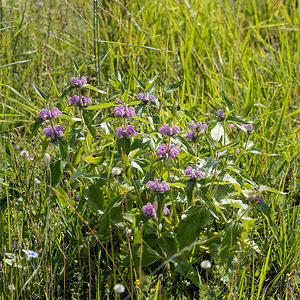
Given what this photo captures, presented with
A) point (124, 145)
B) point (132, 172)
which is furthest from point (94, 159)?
point (132, 172)

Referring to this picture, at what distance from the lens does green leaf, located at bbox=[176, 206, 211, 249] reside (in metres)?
1.74

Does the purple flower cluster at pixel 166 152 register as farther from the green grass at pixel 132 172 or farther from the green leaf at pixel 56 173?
the green leaf at pixel 56 173

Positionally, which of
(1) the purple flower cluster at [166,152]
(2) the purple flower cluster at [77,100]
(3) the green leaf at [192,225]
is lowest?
(3) the green leaf at [192,225]

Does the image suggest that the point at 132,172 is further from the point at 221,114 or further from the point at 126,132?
the point at 221,114

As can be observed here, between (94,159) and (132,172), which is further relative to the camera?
(132,172)

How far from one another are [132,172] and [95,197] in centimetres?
20

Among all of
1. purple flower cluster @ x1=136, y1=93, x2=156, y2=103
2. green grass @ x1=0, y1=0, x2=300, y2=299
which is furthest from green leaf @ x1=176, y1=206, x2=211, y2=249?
purple flower cluster @ x1=136, y1=93, x2=156, y2=103

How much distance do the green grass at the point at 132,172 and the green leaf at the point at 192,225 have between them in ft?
0.38

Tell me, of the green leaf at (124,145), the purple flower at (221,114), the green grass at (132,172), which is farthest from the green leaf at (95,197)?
the purple flower at (221,114)

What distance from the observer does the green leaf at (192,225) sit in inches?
68.4

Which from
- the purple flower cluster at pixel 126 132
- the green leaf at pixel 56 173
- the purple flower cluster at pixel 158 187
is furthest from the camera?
the green leaf at pixel 56 173

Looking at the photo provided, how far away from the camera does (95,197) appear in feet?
6.25

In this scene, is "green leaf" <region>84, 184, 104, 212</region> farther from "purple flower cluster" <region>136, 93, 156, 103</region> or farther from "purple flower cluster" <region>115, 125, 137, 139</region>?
"purple flower cluster" <region>136, 93, 156, 103</region>

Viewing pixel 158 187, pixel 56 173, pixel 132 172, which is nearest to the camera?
pixel 158 187
